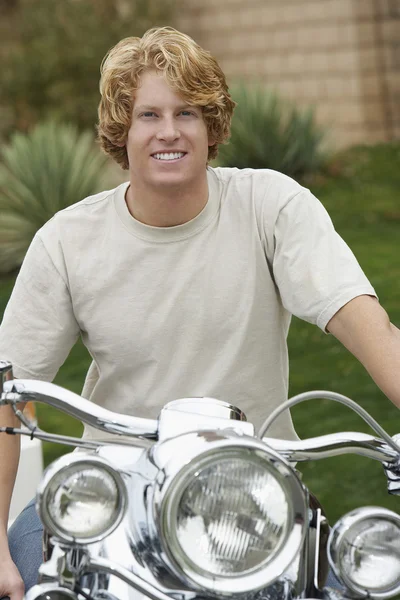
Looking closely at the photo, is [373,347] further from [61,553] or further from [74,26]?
[74,26]

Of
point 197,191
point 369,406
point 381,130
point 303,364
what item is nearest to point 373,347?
Result: point 197,191

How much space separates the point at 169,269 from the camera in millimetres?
2205

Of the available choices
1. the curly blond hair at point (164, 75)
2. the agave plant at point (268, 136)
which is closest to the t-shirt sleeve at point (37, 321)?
the curly blond hair at point (164, 75)

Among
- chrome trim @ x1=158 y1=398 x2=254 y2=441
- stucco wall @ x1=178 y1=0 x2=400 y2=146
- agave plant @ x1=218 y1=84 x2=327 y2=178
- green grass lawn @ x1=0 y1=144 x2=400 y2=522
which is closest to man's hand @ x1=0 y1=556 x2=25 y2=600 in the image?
chrome trim @ x1=158 y1=398 x2=254 y2=441

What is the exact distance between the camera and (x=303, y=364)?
6.67 meters

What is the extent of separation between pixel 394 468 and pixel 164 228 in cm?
86

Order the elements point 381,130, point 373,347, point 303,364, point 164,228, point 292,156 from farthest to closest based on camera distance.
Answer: point 381,130 < point 292,156 < point 303,364 < point 164,228 < point 373,347

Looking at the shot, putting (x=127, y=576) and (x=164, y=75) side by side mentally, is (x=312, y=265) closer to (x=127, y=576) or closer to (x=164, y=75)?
(x=164, y=75)

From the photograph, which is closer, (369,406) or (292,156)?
(369,406)

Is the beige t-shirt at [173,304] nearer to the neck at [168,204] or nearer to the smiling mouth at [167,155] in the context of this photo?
the neck at [168,204]

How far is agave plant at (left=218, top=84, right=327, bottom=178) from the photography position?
10.5m

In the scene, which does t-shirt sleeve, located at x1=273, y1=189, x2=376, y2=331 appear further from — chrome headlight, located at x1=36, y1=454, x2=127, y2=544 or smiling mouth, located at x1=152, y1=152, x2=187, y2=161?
chrome headlight, located at x1=36, y1=454, x2=127, y2=544

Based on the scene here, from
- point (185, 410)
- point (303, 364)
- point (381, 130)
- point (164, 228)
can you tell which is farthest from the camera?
point (381, 130)

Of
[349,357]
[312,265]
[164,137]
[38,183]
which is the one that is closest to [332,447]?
[312,265]
